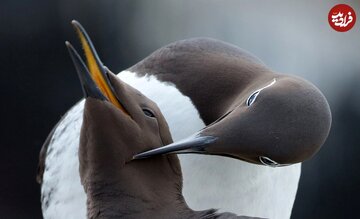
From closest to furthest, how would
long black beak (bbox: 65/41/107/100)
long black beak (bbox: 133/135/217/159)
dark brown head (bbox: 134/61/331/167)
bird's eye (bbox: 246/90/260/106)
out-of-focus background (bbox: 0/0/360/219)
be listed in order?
1. long black beak (bbox: 65/41/107/100)
2. long black beak (bbox: 133/135/217/159)
3. dark brown head (bbox: 134/61/331/167)
4. bird's eye (bbox: 246/90/260/106)
5. out-of-focus background (bbox: 0/0/360/219)

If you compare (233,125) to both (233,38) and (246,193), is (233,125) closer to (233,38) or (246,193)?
(246,193)

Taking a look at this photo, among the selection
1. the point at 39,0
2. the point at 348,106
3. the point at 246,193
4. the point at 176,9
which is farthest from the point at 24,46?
the point at 246,193

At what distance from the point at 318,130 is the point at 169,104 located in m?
0.67

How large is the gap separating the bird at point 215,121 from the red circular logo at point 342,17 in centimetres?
153

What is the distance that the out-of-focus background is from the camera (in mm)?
4418

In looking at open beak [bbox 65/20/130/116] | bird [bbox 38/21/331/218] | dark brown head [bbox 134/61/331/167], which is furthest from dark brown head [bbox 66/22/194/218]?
bird [bbox 38/21/331/218]

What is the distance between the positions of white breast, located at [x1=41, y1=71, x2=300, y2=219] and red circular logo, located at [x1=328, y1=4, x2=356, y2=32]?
152cm

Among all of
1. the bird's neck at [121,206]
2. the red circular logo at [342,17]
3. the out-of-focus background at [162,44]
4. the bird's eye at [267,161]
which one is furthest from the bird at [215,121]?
the red circular logo at [342,17]

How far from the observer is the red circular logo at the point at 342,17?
14.6ft

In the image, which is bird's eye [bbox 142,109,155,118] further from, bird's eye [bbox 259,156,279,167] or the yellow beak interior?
bird's eye [bbox 259,156,279,167]

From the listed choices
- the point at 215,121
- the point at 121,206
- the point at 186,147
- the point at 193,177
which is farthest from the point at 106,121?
the point at 193,177

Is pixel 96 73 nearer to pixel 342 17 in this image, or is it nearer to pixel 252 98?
pixel 252 98

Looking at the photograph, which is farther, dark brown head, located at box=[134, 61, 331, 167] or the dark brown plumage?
dark brown head, located at box=[134, 61, 331, 167]

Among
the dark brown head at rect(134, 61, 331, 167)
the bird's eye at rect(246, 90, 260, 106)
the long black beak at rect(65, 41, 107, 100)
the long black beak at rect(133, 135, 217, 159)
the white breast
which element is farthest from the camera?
the white breast
